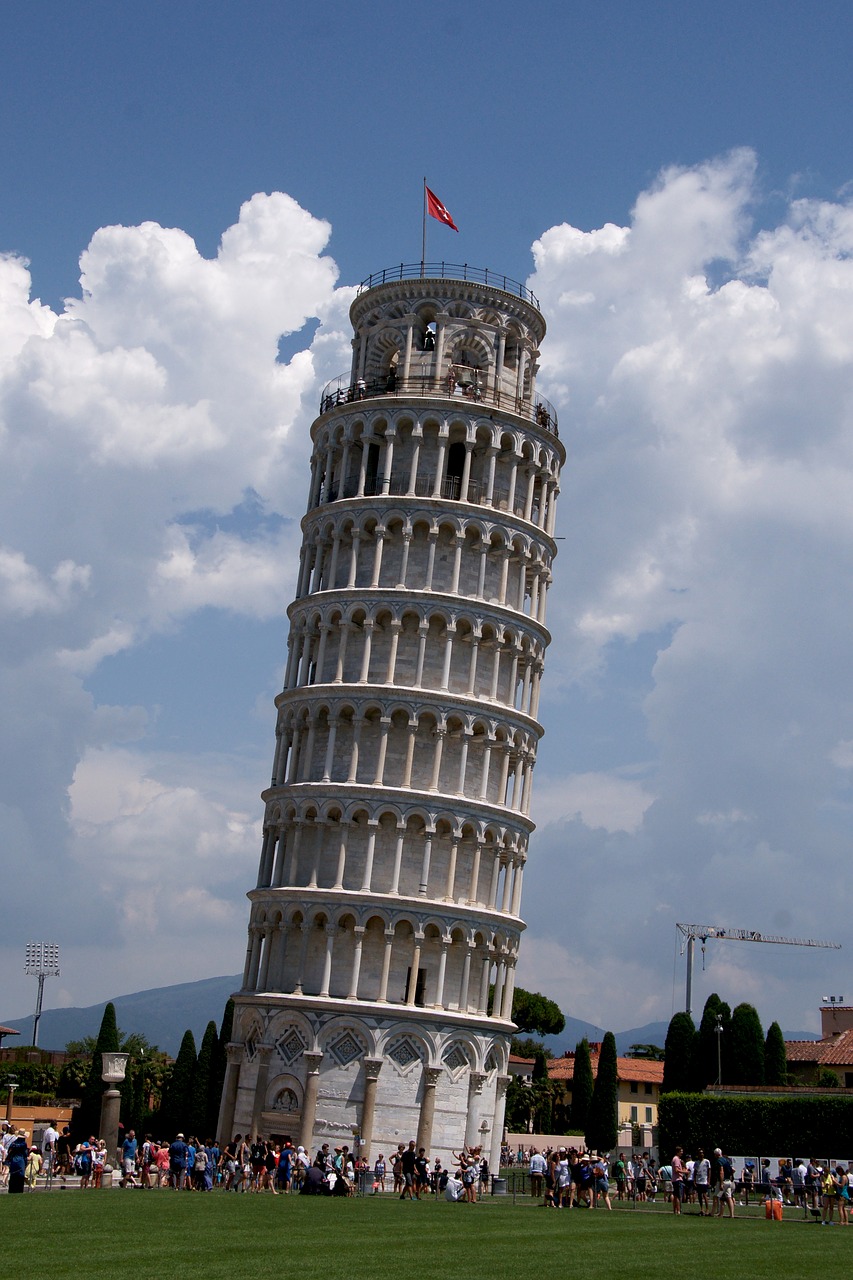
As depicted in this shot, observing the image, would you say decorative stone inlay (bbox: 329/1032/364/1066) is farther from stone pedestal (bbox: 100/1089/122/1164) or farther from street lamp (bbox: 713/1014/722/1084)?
street lamp (bbox: 713/1014/722/1084)

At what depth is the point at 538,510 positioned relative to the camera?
67500 mm

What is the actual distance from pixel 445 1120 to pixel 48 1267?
39.3 m

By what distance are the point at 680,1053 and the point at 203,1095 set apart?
2973 cm

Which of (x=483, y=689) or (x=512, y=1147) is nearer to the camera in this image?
(x=483, y=689)

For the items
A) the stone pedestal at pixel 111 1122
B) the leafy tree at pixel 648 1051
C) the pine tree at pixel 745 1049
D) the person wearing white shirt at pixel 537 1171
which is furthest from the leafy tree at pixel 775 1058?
the leafy tree at pixel 648 1051

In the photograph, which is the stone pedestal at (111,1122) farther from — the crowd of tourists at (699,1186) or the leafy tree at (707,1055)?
the leafy tree at (707,1055)

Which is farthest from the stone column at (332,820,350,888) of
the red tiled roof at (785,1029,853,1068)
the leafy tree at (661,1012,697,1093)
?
the red tiled roof at (785,1029,853,1068)

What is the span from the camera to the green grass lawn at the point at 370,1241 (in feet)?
69.9

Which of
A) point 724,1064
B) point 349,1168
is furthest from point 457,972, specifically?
point 724,1064

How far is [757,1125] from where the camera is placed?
66.7 metres

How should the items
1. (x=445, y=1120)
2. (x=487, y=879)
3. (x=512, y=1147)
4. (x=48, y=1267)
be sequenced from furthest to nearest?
1. (x=512, y=1147)
2. (x=487, y=879)
3. (x=445, y=1120)
4. (x=48, y=1267)

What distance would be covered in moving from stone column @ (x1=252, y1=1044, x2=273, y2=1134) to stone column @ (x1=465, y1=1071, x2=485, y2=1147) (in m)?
8.05

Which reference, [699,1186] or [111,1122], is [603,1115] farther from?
[699,1186]

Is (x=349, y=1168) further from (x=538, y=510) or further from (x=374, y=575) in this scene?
(x=538, y=510)
